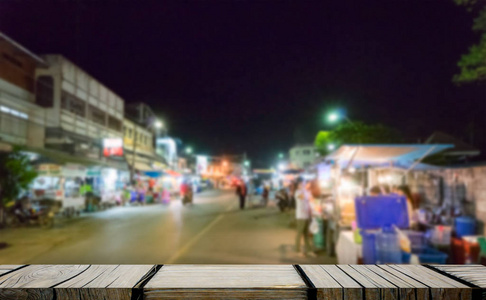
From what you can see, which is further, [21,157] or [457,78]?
[21,157]

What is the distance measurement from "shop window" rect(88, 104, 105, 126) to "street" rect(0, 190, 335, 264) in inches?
621

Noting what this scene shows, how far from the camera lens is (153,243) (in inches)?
401

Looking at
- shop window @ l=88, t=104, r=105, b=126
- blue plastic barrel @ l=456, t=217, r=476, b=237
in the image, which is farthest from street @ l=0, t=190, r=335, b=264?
shop window @ l=88, t=104, r=105, b=126

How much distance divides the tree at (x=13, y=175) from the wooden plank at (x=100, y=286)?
48.9ft

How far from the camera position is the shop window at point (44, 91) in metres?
22.8

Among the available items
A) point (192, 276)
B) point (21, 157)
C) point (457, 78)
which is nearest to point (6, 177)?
point (21, 157)

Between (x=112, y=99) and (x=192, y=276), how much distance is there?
35309mm

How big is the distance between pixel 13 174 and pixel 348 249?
1356 centimetres

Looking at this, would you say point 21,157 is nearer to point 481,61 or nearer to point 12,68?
point 12,68

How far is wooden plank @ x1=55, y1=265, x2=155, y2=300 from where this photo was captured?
1.18 meters

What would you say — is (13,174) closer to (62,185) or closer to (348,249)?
(62,185)

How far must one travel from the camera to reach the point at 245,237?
11.4 m

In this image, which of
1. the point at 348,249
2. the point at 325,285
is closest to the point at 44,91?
the point at 348,249

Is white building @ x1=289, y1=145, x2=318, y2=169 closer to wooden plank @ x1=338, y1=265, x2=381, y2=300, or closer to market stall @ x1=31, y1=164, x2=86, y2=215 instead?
market stall @ x1=31, y1=164, x2=86, y2=215
